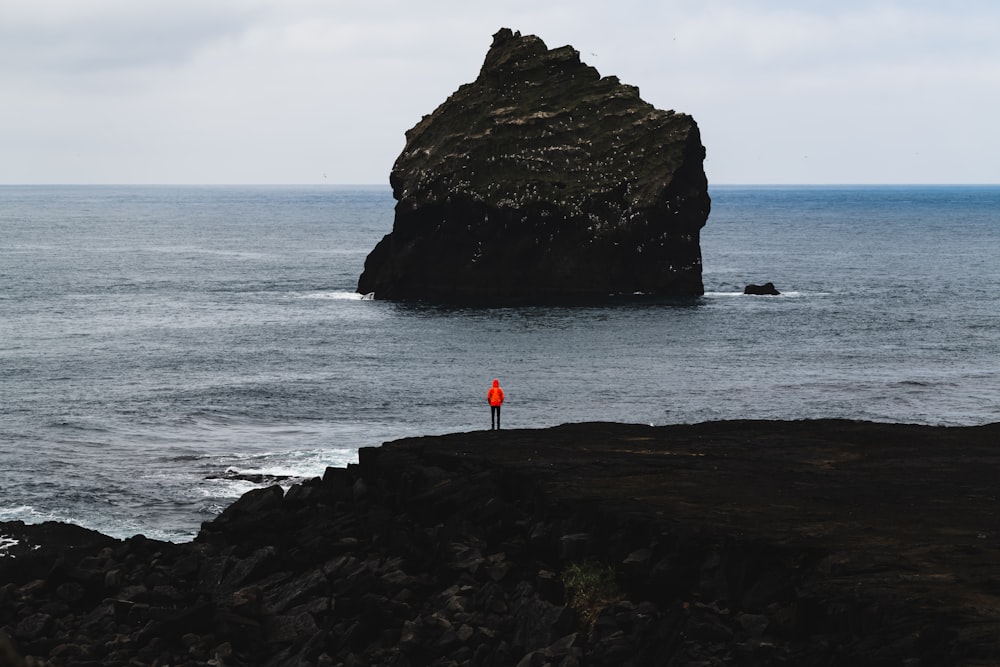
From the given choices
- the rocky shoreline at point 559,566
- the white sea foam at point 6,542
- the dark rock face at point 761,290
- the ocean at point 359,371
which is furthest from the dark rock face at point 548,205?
the rocky shoreline at point 559,566

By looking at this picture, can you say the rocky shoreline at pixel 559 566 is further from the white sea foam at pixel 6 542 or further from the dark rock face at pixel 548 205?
the dark rock face at pixel 548 205

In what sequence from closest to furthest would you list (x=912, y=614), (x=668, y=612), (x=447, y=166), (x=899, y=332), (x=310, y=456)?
(x=912, y=614)
(x=668, y=612)
(x=310, y=456)
(x=899, y=332)
(x=447, y=166)

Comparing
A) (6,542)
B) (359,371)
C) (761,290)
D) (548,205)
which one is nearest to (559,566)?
(6,542)

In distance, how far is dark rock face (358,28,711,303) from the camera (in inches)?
4008

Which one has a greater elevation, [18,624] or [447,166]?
[447,166]

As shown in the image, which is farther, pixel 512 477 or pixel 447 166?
pixel 447 166

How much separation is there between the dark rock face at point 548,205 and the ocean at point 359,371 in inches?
211

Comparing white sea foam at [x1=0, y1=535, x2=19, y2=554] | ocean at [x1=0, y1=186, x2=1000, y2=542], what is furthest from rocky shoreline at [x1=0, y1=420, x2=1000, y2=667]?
ocean at [x1=0, y1=186, x2=1000, y2=542]

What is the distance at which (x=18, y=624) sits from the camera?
27.7 metres

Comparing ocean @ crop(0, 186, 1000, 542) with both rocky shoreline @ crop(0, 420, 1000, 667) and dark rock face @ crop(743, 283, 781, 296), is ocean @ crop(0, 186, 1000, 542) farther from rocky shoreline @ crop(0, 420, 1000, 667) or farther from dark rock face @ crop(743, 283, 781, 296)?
rocky shoreline @ crop(0, 420, 1000, 667)

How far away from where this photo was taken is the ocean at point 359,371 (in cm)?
4869

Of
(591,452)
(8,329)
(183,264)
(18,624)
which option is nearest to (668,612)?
(591,452)

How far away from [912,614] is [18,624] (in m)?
18.4

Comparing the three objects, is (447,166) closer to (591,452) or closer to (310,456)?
(310,456)
